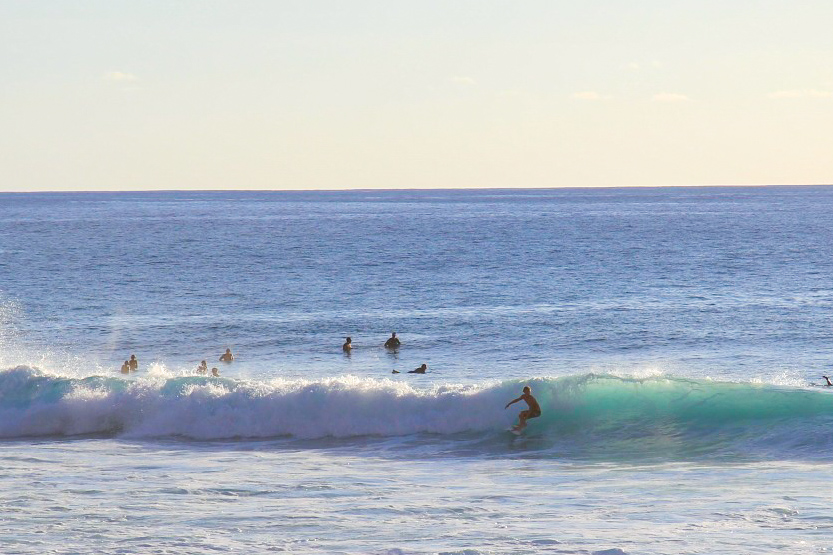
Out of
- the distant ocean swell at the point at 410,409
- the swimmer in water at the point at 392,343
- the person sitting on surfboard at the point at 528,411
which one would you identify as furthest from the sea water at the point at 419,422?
the person sitting on surfboard at the point at 528,411

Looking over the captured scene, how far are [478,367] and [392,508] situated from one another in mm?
19956

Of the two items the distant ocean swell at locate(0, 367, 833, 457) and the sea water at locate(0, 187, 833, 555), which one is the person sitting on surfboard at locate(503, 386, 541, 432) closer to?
the distant ocean swell at locate(0, 367, 833, 457)

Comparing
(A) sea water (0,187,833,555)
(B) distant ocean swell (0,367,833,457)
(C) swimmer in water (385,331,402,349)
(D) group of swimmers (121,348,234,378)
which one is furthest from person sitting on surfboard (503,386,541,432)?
(C) swimmer in water (385,331,402,349)

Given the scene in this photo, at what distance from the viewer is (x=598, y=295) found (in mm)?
59188

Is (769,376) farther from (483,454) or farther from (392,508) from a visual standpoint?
(392,508)

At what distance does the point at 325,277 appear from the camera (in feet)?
234

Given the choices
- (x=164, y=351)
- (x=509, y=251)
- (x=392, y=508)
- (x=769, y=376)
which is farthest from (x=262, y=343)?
(x=509, y=251)

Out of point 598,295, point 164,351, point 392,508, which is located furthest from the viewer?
point 598,295

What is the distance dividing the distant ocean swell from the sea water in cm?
7

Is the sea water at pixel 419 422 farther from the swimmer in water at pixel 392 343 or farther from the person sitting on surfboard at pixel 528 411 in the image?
the person sitting on surfboard at pixel 528 411

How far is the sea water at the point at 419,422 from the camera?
1571 cm

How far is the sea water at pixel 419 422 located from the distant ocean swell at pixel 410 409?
70 millimetres

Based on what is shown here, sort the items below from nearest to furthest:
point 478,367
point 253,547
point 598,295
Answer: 1. point 253,547
2. point 478,367
3. point 598,295

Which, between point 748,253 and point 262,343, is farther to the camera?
point 748,253
